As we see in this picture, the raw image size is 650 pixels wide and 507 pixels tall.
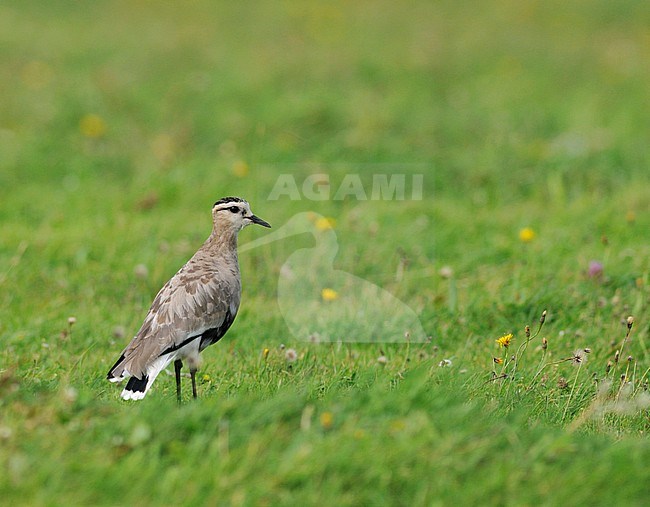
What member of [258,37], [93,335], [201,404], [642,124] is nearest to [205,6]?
[258,37]

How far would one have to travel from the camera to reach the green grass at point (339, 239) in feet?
14.2

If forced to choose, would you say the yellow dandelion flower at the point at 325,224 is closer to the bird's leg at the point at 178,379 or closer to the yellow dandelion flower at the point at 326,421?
the bird's leg at the point at 178,379

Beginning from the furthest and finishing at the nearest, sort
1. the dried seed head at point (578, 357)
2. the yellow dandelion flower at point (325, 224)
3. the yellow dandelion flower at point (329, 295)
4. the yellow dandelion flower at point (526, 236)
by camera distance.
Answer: the yellow dandelion flower at point (325, 224) < the yellow dandelion flower at point (526, 236) < the yellow dandelion flower at point (329, 295) < the dried seed head at point (578, 357)

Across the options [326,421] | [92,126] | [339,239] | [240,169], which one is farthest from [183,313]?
[92,126]

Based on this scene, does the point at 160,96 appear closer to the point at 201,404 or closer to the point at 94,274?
the point at 94,274

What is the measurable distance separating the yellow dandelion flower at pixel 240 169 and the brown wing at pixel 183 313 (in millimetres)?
4489

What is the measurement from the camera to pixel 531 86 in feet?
46.0

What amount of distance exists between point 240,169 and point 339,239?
2.10 metres

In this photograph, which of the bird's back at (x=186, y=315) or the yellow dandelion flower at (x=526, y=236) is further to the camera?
the yellow dandelion flower at (x=526, y=236)

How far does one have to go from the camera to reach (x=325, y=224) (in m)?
9.12

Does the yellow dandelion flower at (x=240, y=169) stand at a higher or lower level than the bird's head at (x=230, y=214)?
lower

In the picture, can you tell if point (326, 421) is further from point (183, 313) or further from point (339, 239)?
point (339, 239)

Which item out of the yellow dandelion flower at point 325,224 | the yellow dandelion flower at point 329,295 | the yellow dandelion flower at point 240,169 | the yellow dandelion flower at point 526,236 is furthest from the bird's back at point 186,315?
the yellow dandelion flower at point 240,169

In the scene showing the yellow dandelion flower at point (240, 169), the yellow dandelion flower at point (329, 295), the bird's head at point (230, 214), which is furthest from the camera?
the yellow dandelion flower at point (240, 169)
